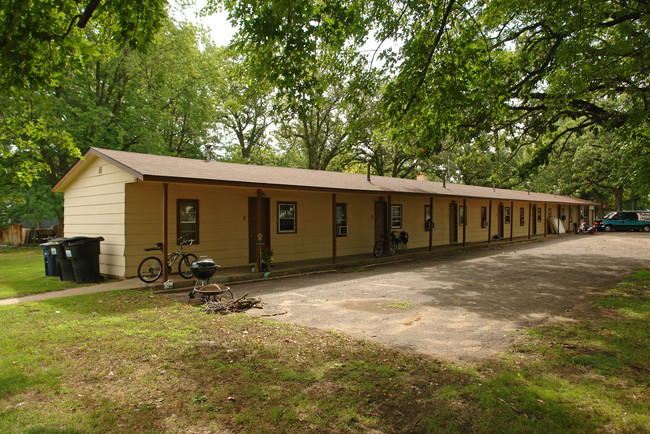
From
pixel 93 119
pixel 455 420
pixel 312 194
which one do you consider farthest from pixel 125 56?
pixel 455 420

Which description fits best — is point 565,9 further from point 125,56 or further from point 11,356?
point 125,56

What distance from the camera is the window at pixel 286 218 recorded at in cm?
1348

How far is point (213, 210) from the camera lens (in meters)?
11.6

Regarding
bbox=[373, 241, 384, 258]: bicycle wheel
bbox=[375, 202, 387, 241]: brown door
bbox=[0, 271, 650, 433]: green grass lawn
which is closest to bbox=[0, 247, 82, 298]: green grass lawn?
bbox=[0, 271, 650, 433]: green grass lawn

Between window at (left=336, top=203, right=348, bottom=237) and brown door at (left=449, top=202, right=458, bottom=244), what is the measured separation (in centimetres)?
875

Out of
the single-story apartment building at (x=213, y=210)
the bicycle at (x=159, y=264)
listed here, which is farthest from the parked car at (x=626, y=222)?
the bicycle at (x=159, y=264)

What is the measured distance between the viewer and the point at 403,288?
9562mm

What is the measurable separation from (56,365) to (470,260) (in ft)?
48.1

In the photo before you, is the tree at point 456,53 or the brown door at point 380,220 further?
the brown door at point 380,220

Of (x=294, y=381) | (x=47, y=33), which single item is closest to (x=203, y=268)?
(x=294, y=381)

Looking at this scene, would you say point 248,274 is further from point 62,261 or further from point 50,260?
point 50,260

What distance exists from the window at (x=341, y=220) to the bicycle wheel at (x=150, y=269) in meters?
7.52

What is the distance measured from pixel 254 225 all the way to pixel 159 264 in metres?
3.57

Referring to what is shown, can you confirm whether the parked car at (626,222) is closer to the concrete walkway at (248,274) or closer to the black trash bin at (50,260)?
the concrete walkway at (248,274)
